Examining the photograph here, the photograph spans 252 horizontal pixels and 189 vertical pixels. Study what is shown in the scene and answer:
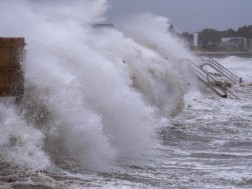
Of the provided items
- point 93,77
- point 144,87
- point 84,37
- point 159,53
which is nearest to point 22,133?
point 93,77

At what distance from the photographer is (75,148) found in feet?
33.8

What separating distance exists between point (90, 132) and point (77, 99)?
2.51ft

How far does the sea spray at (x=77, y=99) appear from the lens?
404 inches

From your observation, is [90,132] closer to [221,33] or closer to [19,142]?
[19,142]

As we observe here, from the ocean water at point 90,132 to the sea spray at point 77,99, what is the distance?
0.07ft

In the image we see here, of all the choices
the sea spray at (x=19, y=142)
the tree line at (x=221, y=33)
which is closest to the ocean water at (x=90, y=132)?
the sea spray at (x=19, y=142)

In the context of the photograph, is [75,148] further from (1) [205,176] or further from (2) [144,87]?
(2) [144,87]

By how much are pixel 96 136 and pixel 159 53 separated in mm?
15091

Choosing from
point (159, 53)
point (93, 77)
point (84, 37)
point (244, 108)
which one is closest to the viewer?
point (93, 77)

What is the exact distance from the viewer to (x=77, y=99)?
10.9 metres

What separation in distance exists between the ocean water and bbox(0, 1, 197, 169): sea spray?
2 centimetres

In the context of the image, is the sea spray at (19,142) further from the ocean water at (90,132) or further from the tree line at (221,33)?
the tree line at (221,33)

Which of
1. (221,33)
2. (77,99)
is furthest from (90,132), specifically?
(221,33)

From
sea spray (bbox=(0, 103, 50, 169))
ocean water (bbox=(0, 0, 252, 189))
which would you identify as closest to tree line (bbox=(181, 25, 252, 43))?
ocean water (bbox=(0, 0, 252, 189))
